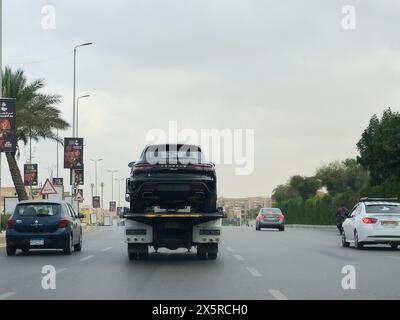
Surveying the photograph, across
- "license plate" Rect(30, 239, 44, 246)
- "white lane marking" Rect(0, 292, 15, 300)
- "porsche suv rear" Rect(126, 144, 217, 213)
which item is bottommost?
"license plate" Rect(30, 239, 44, 246)

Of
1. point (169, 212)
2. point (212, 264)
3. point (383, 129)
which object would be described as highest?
point (383, 129)

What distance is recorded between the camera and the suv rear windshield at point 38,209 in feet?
73.8

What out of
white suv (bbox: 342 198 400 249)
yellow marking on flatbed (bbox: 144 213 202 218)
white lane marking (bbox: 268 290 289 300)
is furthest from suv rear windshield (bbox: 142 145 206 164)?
white suv (bbox: 342 198 400 249)

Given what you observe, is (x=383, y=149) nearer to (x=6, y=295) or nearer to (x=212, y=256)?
(x=212, y=256)

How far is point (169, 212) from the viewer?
1889 centimetres

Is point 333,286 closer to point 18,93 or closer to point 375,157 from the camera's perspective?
point 18,93

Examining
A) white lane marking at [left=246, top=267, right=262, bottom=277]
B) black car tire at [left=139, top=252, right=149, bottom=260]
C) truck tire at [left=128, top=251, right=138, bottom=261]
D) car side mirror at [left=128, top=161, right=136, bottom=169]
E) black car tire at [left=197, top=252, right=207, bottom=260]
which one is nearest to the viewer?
white lane marking at [left=246, top=267, right=262, bottom=277]

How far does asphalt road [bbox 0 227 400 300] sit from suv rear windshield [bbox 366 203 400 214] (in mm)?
2641

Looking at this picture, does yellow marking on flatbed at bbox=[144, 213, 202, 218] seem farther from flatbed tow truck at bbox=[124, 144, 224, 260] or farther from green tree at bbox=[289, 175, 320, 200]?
green tree at bbox=[289, 175, 320, 200]

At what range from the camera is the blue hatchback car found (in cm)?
2214

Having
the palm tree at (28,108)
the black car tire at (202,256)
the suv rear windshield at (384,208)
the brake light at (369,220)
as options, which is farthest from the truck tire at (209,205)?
the palm tree at (28,108)
